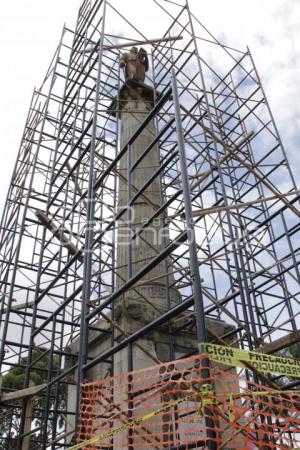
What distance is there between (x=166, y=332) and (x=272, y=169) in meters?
5.86

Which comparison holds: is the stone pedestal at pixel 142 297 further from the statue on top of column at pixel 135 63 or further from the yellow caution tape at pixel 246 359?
the yellow caution tape at pixel 246 359

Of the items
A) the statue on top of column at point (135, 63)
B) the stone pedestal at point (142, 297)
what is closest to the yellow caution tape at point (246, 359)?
the stone pedestal at point (142, 297)

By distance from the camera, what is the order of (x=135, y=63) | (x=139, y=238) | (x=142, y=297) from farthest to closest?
(x=135, y=63)
(x=139, y=238)
(x=142, y=297)

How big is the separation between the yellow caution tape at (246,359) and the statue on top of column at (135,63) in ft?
34.6

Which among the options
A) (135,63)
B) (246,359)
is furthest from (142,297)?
(135,63)

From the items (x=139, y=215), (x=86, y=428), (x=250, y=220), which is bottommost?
(x=86, y=428)

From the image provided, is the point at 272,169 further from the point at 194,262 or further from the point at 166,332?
the point at 194,262

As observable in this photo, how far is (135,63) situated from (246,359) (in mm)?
11600

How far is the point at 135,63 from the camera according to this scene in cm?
1401

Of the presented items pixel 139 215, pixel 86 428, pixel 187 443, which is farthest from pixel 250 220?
pixel 187 443

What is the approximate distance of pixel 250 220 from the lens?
1298 cm

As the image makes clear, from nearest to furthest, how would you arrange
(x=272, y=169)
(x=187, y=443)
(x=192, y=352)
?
1. (x=187, y=443)
2. (x=192, y=352)
3. (x=272, y=169)

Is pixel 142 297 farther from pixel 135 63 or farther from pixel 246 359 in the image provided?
pixel 135 63

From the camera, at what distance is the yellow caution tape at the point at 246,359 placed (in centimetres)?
406
